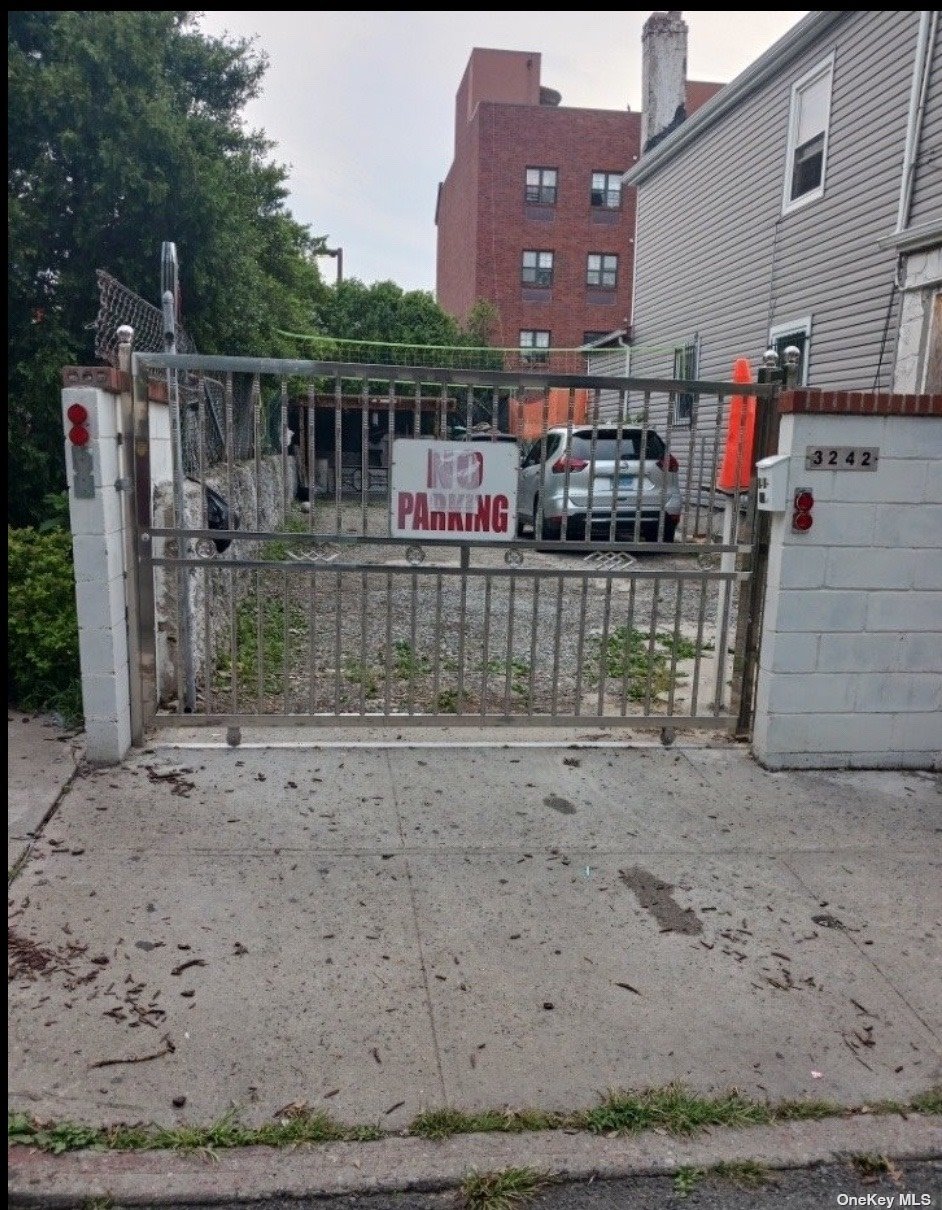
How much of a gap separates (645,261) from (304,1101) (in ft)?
61.7

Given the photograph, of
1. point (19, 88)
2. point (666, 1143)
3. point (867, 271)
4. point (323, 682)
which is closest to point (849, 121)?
point (867, 271)

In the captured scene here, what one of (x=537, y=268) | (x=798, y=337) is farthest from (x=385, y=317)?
(x=798, y=337)

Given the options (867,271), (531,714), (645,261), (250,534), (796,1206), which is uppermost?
(645,261)

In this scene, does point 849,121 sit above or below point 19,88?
above

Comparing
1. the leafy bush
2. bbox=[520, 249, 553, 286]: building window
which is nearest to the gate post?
the leafy bush

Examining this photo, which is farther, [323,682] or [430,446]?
[323,682]

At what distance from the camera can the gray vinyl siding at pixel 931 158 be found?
32.2 ft

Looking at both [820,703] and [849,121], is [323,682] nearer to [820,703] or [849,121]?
[820,703]

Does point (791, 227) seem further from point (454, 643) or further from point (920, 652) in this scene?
point (920, 652)

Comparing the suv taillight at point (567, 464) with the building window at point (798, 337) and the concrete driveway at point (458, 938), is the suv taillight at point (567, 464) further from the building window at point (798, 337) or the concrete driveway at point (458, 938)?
the building window at point (798, 337)

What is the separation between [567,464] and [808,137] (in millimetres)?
10758

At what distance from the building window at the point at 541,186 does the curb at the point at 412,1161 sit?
36314 millimetres

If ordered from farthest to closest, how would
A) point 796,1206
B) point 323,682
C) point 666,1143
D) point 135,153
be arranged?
point 135,153 → point 323,682 → point 666,1143 → point 796,1206

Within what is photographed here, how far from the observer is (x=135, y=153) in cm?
759
